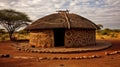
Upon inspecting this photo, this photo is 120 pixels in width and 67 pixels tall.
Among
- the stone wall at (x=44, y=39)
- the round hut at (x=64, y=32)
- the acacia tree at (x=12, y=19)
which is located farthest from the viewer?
the acacia tree at (x=12, y=19)

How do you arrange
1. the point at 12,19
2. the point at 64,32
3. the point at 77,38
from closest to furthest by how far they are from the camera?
the point at 77,38
the point at 64,32
the point at 12,19

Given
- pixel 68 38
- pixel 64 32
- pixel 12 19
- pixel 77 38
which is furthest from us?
pixel 12 19

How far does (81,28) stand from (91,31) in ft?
6.72

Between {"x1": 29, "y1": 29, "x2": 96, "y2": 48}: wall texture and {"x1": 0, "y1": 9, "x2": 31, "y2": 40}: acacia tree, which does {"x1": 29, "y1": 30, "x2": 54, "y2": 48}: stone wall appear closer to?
{"x1": 29, "y1": 29, "x2": 96, "y2": 48}: wall texture

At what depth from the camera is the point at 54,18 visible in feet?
52.7

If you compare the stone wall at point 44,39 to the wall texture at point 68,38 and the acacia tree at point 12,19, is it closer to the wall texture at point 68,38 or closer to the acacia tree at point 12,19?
the wall texture at point 68,38

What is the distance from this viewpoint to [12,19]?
25016 millimetres

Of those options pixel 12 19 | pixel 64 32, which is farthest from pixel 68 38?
pixel 12 19

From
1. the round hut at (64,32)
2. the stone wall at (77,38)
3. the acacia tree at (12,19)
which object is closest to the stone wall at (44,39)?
the round hut at (64,32)

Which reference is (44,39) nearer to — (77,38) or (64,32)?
(64,32)

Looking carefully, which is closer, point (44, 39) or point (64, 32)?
point (44, 39)

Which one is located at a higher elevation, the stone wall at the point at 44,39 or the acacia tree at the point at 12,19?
the acacia tree at the point at 12,19

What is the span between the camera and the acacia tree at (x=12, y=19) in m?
24.8

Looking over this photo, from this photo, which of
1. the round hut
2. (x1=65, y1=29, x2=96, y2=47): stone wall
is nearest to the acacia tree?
the round hut
